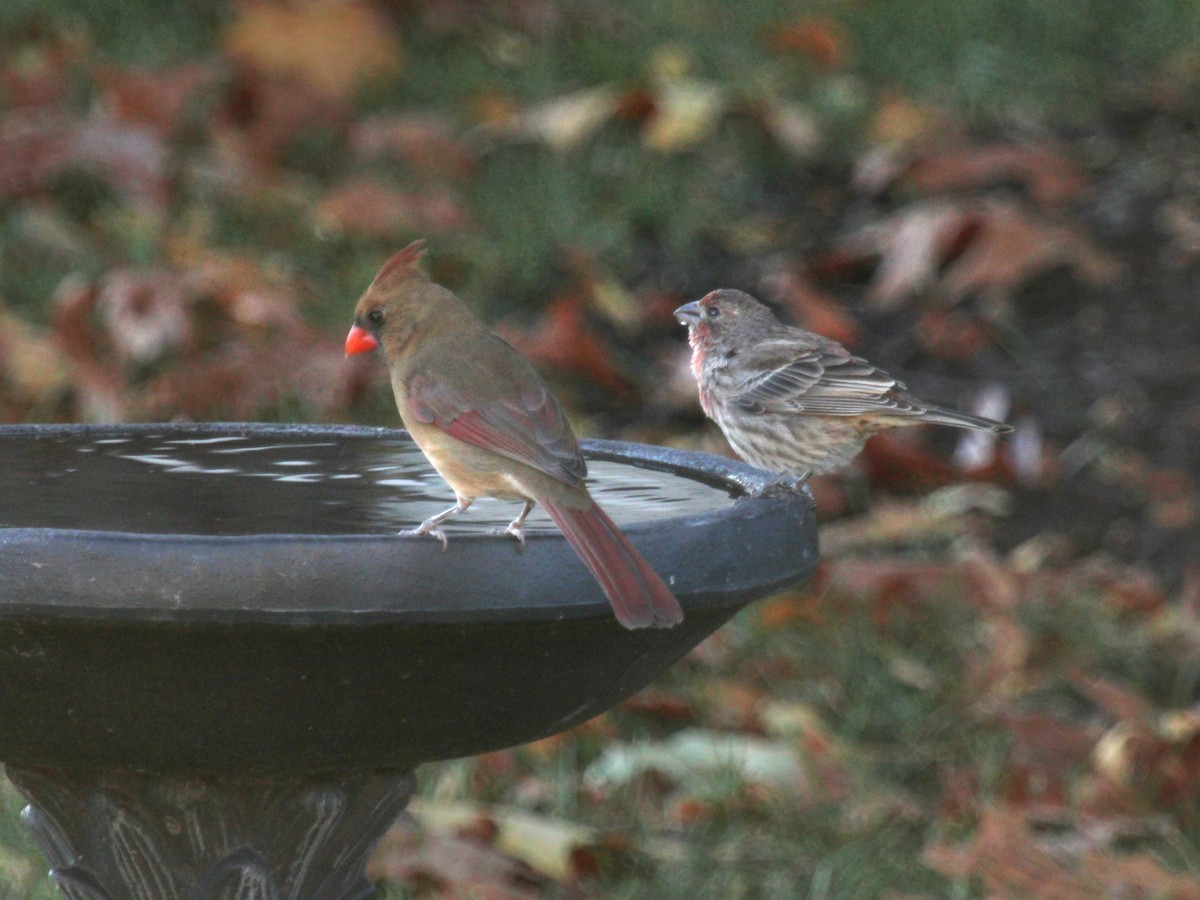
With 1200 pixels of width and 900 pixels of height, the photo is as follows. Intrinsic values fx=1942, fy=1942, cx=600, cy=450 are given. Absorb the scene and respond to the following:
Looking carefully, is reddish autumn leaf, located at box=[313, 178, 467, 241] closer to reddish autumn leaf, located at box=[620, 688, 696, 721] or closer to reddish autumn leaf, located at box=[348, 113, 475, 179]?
reddish autumn leaf, located at box=[348, 113, 475, 179]

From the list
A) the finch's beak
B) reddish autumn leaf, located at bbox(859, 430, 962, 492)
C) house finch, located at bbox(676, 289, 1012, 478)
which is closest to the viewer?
house finch, located at bbox(676, 289, 1012, 478)

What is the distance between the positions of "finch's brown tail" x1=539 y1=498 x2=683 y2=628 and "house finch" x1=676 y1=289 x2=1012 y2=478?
1715 millimetres

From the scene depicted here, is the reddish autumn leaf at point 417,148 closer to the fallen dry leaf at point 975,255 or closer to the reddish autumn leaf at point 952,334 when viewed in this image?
the fallen dry leaf at point 975,255

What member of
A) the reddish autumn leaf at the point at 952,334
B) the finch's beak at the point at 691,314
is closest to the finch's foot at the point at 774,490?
the finch's beak at the point at 691,314

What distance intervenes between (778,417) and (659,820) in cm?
89

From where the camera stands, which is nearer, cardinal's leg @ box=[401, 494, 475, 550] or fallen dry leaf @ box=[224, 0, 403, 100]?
cardinal's leg @ box=[401, 494, 475, 550]

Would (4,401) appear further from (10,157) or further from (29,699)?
(29,699)

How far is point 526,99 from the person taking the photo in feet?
24.2

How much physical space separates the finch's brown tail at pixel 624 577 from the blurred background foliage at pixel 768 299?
5.01ft

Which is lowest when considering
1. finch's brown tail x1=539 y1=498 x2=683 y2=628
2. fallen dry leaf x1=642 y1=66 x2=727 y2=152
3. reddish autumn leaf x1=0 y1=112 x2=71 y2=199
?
fallen dry leaf x1=642 y1=66 x2=727 y2=152

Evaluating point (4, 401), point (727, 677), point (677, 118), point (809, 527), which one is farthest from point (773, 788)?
point (677, 118)

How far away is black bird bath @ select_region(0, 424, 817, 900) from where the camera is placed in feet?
6.93

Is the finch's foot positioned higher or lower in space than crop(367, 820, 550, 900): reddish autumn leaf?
higher

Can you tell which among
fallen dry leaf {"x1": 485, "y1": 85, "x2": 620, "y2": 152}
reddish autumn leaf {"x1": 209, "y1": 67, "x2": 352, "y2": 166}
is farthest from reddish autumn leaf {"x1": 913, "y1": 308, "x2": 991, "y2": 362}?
reddish autumn leaf {"x1": 209, "y1": 67, "x2": 352, "y2": 166}
